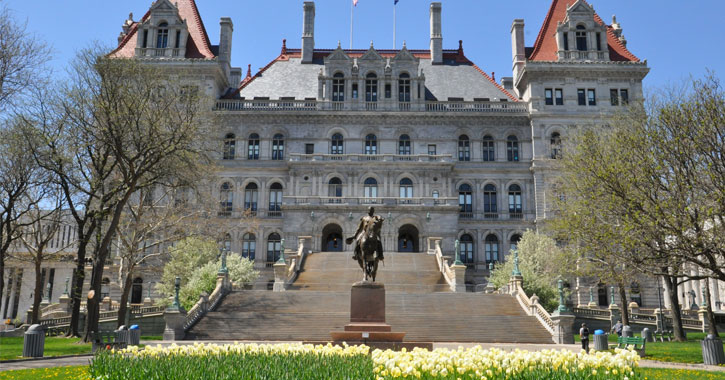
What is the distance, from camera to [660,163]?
21.6m

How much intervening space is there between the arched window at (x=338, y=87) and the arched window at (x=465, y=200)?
13.0m

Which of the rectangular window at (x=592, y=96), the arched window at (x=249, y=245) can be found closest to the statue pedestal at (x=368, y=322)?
the arched window at (x=249, y=245)

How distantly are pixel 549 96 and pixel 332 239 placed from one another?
2231 cm

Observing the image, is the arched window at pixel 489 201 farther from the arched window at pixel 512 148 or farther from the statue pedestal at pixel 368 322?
the statue pedestal at pixel 368 322

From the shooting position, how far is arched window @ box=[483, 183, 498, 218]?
1977 inches

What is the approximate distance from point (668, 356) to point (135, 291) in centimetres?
3955

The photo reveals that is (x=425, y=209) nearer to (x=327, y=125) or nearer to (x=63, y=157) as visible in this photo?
(x=327, y=125)

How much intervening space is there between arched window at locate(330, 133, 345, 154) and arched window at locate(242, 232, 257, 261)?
32.6 ft

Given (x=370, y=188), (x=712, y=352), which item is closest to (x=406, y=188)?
(x=370, y=188)

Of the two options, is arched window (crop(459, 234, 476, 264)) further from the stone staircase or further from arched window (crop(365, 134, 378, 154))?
the stone staircase

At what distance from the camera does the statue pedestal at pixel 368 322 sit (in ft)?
55.2

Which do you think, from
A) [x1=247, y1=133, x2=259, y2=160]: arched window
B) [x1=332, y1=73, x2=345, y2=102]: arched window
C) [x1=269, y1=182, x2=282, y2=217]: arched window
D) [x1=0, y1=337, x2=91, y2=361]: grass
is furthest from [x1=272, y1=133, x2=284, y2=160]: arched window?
[x1=0, y1=337, x2=91, y2=361]: grass

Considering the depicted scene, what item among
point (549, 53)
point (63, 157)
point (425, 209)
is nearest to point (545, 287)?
point (425, 209)

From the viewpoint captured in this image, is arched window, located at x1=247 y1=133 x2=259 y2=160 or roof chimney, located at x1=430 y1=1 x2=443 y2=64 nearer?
arched window, located at x1=247 y1=133 x2=259 y2=160
